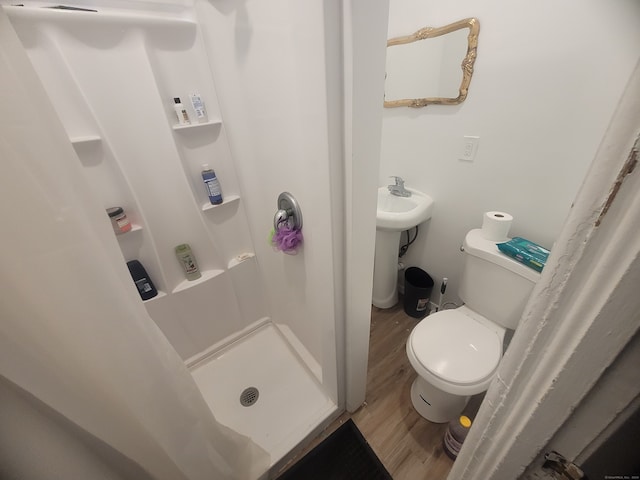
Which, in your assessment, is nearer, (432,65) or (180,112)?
(180,112)

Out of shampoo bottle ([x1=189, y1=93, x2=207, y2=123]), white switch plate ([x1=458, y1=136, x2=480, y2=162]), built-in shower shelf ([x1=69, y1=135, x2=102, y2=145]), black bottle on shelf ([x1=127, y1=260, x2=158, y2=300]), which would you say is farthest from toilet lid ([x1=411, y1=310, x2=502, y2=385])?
built-in shower shelf ([x1=69, y1=135, x2=102, y2=145])

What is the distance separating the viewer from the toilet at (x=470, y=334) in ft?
3.21

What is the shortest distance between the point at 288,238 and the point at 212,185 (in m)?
0.62

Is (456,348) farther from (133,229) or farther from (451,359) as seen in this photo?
(133,229)

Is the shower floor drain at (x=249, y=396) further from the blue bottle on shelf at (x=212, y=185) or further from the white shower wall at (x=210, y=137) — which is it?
the blue bottle on shelf at (x=212, y=185)

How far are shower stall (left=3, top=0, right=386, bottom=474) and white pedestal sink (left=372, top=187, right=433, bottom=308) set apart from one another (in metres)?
0.64

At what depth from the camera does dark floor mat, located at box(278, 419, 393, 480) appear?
101 cm

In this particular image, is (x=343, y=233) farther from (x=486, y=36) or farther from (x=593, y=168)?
(x=486, y=36)

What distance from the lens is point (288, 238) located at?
925mm

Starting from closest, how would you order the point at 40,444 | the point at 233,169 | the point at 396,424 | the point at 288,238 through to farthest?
the point at 40,444 → the point at 288,238 → the point at 396,424 → the point at 233,169

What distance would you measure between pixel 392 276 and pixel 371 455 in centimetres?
100

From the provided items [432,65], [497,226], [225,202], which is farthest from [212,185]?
[497,226]

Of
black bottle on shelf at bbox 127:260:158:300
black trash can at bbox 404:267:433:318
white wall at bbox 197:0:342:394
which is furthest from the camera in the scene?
black trash can at bbox 404:267:433:318

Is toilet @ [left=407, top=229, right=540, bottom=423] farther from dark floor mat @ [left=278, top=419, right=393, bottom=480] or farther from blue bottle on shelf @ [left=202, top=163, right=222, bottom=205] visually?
blue bottle on shelf @ [left=202, top=163, right=222, bottom=205]
